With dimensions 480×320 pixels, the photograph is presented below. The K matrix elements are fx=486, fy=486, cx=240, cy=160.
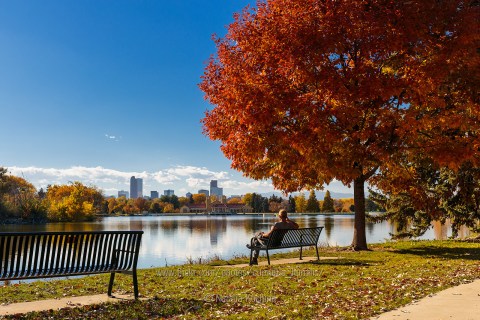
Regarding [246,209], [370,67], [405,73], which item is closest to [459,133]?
[405,73]

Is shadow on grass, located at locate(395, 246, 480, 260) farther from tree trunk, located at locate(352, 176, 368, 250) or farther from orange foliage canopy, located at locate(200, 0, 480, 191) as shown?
orange foliage canopy, located at locate(200, 0, 480, 191)

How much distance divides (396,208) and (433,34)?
14.3 m

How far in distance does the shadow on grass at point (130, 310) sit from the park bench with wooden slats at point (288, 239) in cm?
566

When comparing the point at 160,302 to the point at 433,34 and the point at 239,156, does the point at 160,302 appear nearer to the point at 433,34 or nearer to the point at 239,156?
the point at 239,156

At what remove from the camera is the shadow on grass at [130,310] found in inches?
306

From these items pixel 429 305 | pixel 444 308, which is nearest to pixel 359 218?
pixel 429 305

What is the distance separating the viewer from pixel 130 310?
8.14 metres

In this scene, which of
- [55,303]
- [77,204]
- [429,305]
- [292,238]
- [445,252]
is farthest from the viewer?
[77,204]

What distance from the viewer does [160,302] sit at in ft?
28.8

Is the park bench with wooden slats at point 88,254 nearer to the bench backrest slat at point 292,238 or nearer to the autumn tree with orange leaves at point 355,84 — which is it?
the bench backrest slat at point 292,238

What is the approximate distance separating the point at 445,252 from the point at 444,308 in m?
11.0

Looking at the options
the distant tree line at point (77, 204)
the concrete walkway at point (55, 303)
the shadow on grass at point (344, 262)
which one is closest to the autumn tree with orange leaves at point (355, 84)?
the shadow on grass at point (344, 262)

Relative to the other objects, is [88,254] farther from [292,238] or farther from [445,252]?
[445,252]

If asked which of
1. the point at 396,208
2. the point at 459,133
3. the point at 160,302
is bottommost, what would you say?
the point at 160,302
